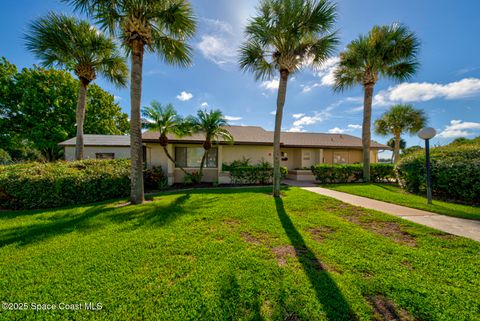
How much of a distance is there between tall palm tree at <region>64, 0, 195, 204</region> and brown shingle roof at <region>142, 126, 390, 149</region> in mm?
4112

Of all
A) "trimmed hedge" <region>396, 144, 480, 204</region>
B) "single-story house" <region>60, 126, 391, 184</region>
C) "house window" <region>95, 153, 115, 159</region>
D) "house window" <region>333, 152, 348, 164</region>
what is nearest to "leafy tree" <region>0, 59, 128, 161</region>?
"single-story house" <region>60, 126, 391, 184</region>

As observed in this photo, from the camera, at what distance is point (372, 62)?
10938mm

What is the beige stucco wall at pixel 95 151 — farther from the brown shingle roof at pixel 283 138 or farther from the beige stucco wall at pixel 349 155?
the beige stucco wall at pixel 349 155

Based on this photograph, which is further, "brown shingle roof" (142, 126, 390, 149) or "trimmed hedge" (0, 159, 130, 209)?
"brown shingle roof" (142, 126, 390, 149)

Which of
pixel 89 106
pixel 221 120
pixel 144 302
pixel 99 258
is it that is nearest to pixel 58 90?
pixel 89 106

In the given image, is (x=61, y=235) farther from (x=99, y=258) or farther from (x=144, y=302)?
(x=144, y=302)

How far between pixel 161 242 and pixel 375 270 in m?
4.03

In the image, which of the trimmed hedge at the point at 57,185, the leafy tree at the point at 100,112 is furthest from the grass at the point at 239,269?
the leafy tree at the point at 100,112

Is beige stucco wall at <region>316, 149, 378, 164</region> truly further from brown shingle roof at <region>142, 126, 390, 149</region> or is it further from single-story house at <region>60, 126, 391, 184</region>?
brown shingle roof at <region>142, 126, 390, 149</region>

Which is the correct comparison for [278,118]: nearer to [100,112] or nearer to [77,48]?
[77,48]

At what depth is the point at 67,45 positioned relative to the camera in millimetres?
8688

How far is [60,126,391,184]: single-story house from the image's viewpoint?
11.9m

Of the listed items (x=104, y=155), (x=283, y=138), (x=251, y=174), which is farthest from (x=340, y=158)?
(x=104, y=155)

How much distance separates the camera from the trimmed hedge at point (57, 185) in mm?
6461
